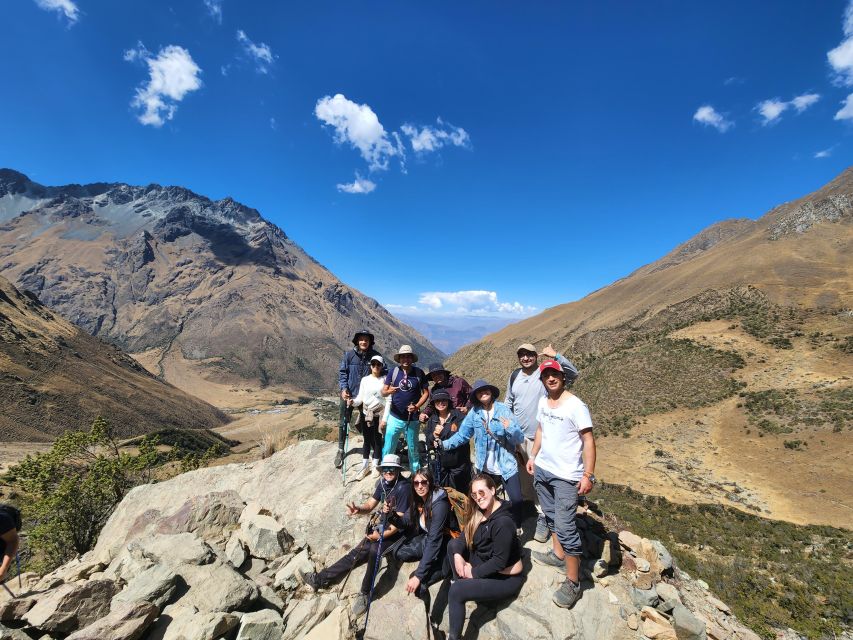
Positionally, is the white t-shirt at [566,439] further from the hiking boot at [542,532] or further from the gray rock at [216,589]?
the gray rock at [216,589]

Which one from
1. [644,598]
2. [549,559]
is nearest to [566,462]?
[549,559]

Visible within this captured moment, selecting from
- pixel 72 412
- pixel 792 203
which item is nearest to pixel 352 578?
pixel 72 412

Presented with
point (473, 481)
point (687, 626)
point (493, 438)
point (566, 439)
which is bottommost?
point (687, 626)

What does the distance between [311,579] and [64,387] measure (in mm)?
94465

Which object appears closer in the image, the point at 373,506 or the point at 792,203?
the point at 373,506

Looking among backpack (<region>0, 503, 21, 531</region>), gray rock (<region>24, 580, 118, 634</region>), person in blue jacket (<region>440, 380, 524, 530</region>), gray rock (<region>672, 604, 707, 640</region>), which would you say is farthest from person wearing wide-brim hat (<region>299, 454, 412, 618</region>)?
backpack (<region>0, 503, 21, 531</region>)

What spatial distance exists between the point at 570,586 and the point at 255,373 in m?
211

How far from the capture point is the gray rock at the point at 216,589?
5.37 metres

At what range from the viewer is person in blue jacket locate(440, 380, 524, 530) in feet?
19.3

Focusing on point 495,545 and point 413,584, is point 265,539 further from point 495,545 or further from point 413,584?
point 495,545

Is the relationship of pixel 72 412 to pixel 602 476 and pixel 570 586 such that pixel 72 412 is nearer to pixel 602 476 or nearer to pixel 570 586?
pixel 602 476

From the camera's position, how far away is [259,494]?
9.68 m

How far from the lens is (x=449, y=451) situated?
6.27 metres

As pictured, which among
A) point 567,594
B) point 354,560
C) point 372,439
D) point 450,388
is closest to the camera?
point 567,594
